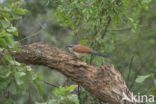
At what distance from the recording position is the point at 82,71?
4000 millimetres

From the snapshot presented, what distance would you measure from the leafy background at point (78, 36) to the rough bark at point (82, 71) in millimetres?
111

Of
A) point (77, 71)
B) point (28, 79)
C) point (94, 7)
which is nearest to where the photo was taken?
point (28, 79)

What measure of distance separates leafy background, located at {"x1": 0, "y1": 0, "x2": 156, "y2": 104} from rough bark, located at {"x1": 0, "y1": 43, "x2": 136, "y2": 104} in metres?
0.11

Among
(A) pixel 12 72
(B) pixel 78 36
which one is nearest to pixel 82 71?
(A) pixel 12 72

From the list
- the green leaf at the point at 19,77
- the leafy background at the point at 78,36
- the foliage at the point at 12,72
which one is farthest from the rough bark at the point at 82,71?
the green leaf at the point at 19,77

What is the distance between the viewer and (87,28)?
521 centimetres

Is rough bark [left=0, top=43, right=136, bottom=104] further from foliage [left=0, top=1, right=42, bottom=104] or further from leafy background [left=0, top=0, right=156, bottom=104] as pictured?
foliage [left=0, top=1, right=42, bottom=104]

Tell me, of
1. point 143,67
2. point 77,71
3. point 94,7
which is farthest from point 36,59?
point 143,67

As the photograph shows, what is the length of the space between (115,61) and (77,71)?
11.4ft

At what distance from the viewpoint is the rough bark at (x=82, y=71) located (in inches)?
157

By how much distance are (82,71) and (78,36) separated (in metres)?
1.35

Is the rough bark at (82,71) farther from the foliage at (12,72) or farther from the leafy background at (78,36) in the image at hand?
the foliage at (12,72)

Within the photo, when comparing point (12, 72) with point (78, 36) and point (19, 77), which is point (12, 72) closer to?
point (19, 77)

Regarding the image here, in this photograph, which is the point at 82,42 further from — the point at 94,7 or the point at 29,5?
the point at 29,5
